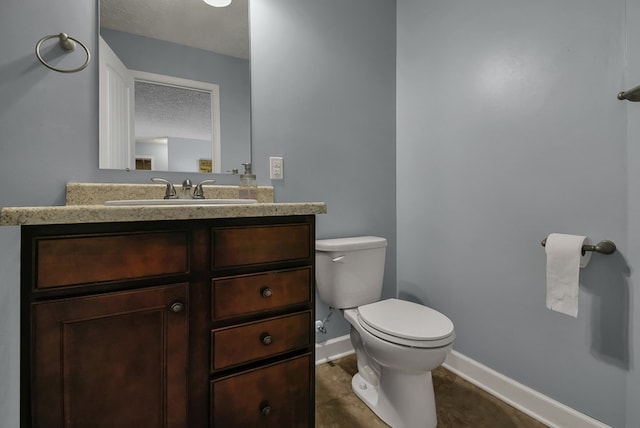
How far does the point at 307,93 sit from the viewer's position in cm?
168

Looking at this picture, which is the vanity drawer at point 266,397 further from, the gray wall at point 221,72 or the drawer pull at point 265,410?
the gray wall at point 221,72

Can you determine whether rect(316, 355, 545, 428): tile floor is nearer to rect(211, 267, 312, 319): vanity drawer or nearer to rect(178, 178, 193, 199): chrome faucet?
rect(211, 267, 312, 319): vanity drawer

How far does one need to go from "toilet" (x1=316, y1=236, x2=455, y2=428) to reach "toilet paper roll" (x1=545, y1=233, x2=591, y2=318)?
1.35 ft

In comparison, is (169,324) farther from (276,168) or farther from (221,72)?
(221,72)

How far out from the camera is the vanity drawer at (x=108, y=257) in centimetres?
67

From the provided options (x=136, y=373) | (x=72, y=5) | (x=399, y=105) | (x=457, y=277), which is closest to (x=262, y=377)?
(x=136, y=373)

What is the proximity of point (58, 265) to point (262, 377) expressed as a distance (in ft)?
2.08

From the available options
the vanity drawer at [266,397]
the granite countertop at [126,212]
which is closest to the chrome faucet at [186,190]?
the granite countertop at [126,212]

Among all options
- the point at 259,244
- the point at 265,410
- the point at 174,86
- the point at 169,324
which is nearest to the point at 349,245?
the point at 259,244

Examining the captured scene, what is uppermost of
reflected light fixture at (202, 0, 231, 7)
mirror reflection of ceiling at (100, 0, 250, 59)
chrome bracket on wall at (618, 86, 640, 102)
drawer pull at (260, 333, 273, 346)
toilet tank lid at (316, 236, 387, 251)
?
reflected light fixture at (202, 0, 231, 7)

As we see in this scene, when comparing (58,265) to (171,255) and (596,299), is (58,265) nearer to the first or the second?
(171,255)

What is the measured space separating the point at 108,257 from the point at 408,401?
1.23 metres

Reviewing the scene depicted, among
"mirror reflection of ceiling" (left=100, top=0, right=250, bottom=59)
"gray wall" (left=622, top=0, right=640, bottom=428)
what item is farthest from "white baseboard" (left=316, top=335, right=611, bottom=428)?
"mirror reflection of ceiling" (left=100, top=0, right=250, bottom=59)

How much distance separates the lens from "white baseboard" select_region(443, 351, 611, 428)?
1191 mm
